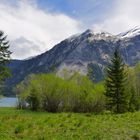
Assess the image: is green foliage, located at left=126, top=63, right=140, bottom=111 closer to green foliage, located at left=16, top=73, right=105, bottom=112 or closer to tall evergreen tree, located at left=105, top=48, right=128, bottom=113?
tall evergreen tree, located at left=105, top=48, right=128, bottom=113

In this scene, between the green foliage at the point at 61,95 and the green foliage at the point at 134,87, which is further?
the green foliage at the point at 61,95

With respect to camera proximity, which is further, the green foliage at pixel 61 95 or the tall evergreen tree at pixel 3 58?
the green foliage at pixel 61 95

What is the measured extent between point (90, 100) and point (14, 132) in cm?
8076

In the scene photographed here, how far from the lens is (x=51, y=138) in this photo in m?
16.2

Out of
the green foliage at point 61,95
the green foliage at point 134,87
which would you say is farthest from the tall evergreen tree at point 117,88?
the green foliage at point 61,95

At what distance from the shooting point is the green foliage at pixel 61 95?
324 ft

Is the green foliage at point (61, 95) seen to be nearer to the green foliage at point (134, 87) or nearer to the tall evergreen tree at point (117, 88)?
the green foliage at point (134, 87)

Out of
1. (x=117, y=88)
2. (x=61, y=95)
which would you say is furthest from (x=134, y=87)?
(x=117, y=88)

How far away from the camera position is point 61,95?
3952 inches

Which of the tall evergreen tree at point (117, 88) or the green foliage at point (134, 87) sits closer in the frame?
the tall evergreen tree at point (117, 88)

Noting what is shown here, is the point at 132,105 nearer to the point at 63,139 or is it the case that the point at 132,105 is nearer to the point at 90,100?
the point at 90,100

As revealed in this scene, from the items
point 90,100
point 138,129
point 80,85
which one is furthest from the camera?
point 80,85

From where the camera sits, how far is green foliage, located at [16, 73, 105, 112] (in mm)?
98750

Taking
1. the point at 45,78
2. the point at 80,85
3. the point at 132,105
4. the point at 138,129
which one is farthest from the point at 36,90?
the point at 138,129
